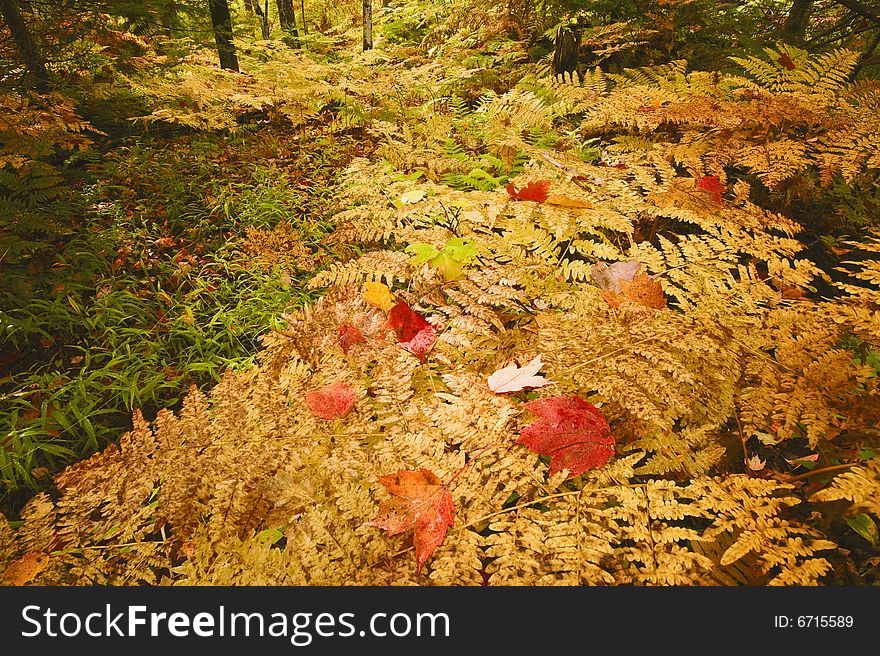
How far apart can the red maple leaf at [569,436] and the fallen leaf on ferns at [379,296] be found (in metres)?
1.00

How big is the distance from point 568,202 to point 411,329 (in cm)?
104

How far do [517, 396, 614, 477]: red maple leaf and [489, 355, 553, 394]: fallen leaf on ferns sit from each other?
3.4 inches

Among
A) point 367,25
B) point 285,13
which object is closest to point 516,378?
point 367,25

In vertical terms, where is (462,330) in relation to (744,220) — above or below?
below

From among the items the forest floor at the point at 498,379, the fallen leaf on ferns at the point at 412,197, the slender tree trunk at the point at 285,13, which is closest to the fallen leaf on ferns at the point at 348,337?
the forest floor at the point at 498,379

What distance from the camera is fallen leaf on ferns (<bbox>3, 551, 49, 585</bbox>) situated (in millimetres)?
1291

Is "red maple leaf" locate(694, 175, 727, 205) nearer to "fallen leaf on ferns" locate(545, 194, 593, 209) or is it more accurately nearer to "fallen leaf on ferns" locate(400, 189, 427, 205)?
"fallen leaf on ferns" locate(545, 194, 593, 209)

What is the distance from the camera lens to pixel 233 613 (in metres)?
1.13

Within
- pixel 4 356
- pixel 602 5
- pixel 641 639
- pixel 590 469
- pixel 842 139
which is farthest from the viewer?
pixel 602 5

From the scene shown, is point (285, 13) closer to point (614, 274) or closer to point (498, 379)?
point (614, 274)

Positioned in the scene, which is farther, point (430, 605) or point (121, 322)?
point (121, 322)

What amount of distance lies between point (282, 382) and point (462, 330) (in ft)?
2.60

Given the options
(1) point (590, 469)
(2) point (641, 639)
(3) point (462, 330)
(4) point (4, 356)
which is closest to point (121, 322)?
(4) point (4, 356)

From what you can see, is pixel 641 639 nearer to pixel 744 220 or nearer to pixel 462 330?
pixel 462 330
